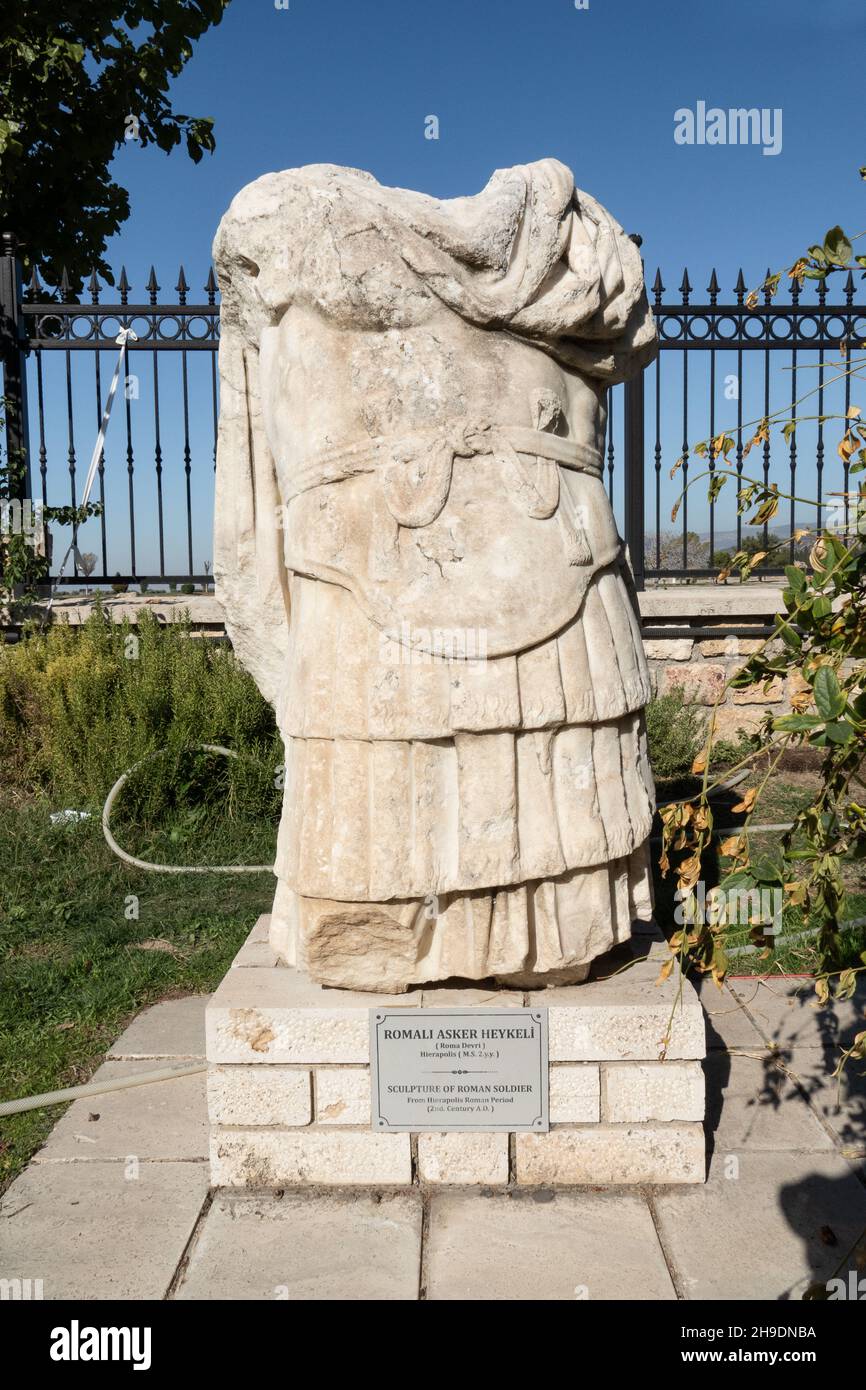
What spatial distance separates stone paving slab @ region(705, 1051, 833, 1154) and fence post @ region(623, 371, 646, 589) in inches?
178

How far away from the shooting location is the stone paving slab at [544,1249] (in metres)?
1.98

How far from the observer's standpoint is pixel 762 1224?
85.7 inches

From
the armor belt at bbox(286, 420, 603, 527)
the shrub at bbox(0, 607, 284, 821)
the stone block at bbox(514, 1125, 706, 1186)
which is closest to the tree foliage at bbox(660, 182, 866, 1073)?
the armor belt at bbox(286, 420, 603, 527)

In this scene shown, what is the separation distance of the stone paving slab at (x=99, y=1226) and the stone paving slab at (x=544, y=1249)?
544mm

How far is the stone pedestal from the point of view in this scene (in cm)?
233

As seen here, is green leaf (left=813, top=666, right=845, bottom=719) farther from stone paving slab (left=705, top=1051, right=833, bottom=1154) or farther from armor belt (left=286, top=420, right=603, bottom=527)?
stone paving slab (left=705, top=1051, right=833, bottom=1154)

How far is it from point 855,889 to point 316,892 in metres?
3.00

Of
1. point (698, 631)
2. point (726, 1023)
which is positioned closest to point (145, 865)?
point (726, 1023)

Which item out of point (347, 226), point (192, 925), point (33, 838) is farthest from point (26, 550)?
point (347, 226)

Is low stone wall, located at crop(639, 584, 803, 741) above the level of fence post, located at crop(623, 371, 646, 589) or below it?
below

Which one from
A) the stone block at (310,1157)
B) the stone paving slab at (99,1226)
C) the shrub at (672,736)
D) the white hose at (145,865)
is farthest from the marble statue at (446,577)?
the shrub at (672,736)

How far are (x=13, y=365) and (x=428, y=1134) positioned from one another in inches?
237

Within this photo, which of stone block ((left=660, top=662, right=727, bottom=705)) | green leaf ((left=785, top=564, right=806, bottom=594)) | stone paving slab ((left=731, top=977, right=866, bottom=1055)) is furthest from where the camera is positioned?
stone block ((left=660, top=662, right=727, bottom=705))

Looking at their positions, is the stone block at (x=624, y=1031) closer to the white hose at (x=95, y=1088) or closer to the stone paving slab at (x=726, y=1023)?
the stone paving slab at (x=726, y=1023)
